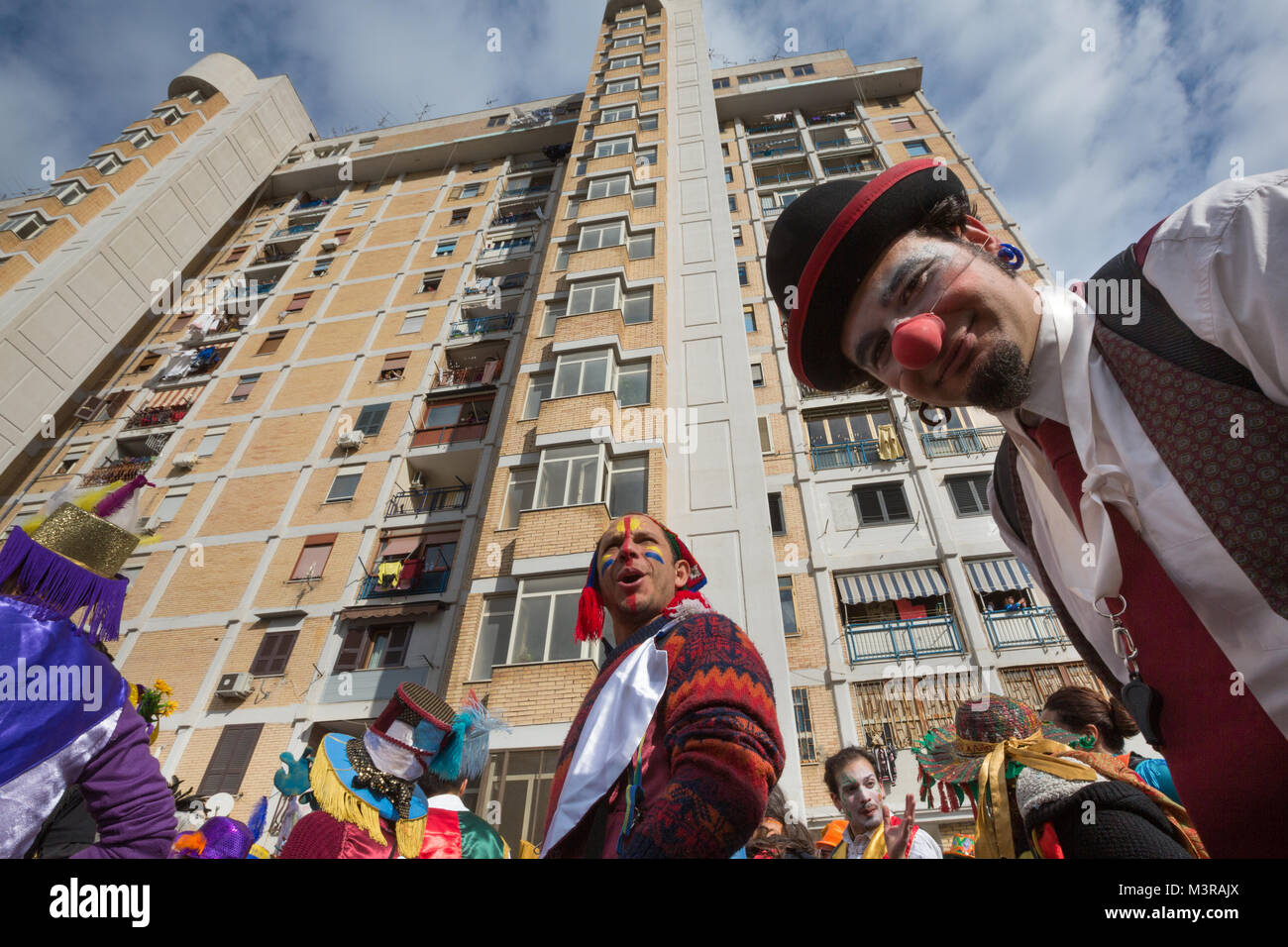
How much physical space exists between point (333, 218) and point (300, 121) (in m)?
12.6

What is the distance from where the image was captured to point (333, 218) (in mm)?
30188

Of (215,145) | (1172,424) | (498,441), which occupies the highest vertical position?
(215,145)

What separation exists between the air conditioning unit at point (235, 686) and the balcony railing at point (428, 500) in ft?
17.1

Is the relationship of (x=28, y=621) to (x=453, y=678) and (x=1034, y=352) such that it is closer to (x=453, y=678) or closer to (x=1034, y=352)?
(x=1034, y=352)

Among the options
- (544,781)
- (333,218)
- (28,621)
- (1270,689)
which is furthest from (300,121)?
(1270,689)

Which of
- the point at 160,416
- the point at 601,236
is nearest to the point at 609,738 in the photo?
the point at 601,236

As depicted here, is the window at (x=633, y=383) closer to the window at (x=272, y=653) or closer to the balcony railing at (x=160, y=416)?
the window at (x=272, y=653)

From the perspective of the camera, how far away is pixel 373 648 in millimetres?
14781

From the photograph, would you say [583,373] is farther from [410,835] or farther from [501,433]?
[410,835]

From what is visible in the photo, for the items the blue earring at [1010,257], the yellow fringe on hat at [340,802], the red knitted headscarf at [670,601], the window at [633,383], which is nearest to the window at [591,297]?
the window at [633,383]

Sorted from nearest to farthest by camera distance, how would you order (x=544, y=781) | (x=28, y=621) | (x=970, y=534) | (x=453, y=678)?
(x=28, y=621), (x=544, y=781), (x=453, y=678), (x=970, y=534)

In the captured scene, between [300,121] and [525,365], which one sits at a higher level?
[300,121]

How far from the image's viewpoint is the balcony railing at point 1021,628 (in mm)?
13680
